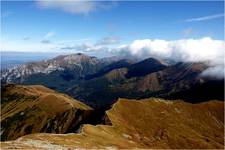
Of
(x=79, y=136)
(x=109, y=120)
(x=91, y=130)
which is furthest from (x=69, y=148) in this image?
(x=109, y=120)

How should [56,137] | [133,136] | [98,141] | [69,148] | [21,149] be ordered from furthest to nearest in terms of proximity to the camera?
1. [133,136]
2. [98,141]
3. [56,137]
4. [69,148]
5. [21,149]

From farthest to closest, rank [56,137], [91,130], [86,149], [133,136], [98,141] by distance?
[133,136]
[91,130]
[98,141]
[56,137]
[86,149]

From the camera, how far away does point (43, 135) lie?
120 meters

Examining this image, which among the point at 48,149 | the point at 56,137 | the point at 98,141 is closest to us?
the point at 48,149

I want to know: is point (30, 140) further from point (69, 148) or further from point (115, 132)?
point (115, 132)

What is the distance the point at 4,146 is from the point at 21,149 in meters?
6.49

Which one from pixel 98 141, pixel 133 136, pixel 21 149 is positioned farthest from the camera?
pixel 133 136

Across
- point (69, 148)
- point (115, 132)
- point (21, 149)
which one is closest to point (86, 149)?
point (69, 148)

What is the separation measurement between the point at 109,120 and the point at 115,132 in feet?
54.2

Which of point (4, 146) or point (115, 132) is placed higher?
point (4, 146)

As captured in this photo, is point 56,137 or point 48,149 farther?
point 56,137

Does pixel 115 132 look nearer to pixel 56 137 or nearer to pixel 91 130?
pixel 91 130

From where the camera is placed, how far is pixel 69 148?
98125 millimetres

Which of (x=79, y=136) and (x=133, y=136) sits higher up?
(x=79, y=136)
